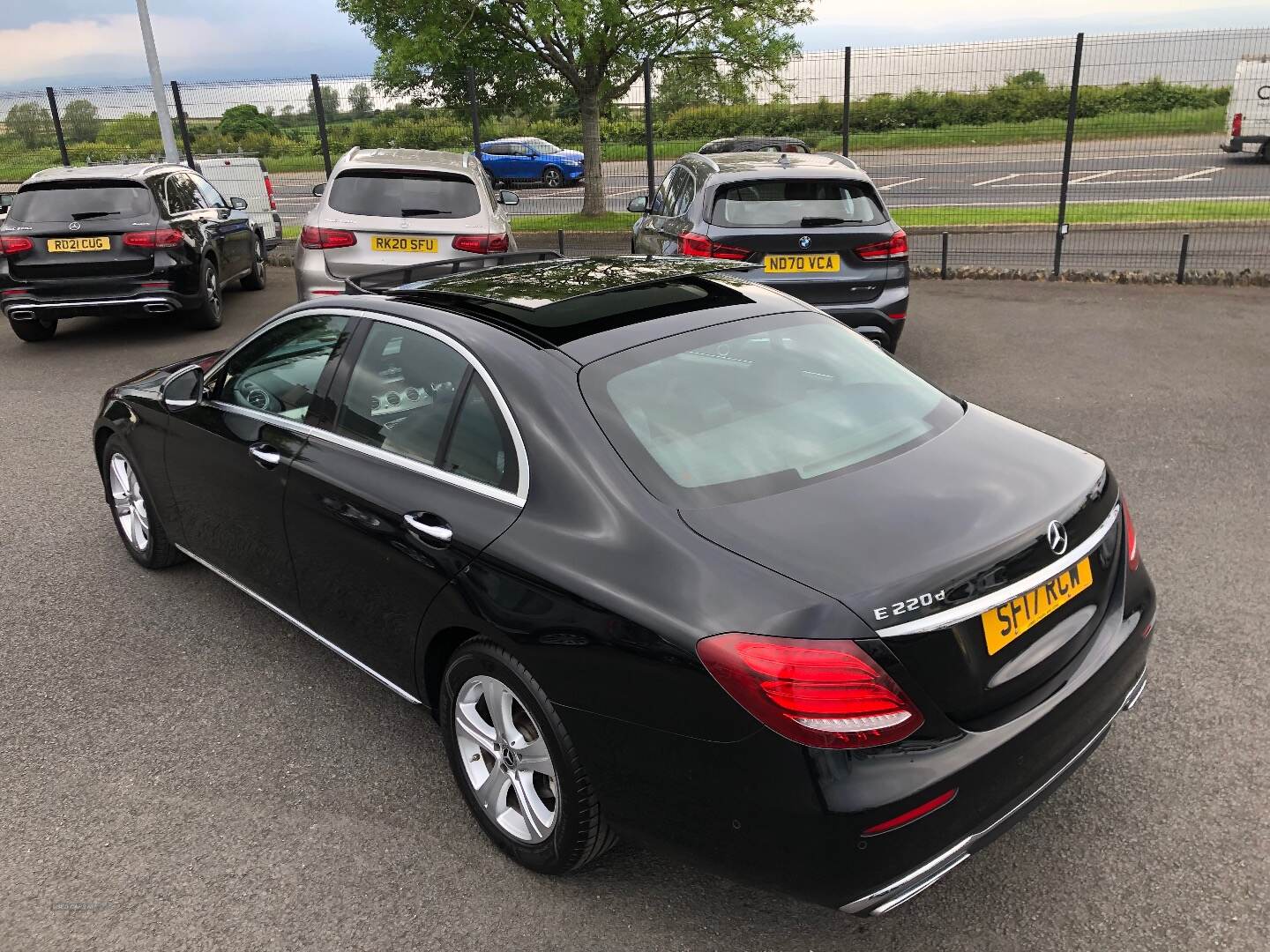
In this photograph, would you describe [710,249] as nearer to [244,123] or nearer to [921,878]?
[921,878]

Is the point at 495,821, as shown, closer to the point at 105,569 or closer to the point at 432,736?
the point at 432,736

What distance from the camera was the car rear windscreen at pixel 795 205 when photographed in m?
7.38

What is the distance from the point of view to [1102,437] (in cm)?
627

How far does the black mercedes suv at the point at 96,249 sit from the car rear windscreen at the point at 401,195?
1875 mm

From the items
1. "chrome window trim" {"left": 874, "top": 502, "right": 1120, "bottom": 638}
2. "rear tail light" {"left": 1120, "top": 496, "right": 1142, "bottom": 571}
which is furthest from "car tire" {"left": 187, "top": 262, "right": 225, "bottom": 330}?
"chrome window trim" {"left": 874, "top": 502, "right": 1120, "bottom": 638}

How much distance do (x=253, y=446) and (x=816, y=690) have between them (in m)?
2.41

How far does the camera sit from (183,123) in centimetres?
1641

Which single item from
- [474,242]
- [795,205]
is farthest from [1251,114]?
[474,242]

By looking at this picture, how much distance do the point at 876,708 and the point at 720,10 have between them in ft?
45.8

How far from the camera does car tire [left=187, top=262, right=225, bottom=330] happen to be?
32.3 ft

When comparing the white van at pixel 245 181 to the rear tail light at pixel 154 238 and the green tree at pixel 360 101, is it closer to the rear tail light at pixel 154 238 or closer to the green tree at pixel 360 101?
the green tree at pixel 360 101

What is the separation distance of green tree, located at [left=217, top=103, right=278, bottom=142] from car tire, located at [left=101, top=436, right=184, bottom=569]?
41.9 ft

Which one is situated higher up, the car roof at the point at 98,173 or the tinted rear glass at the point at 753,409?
the car roof at the point at 98,173

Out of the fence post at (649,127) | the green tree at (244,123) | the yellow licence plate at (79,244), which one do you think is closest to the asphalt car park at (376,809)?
the yellow licence plate at (79,244)
